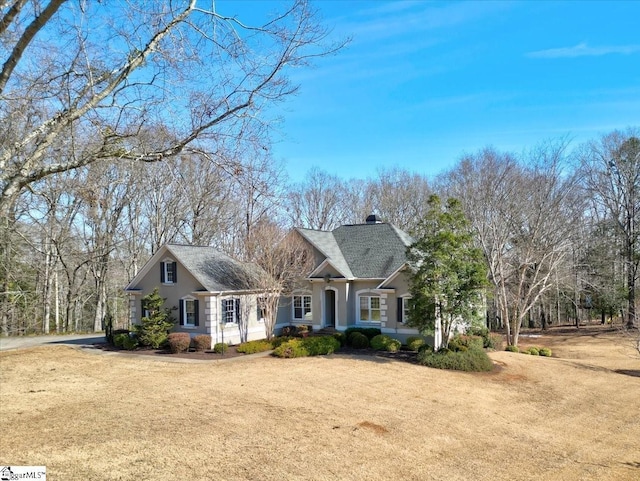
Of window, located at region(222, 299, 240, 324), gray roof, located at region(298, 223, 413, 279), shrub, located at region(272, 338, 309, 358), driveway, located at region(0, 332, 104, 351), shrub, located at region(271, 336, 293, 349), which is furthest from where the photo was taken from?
gray roof, located at region(298, 223, 413, 279)

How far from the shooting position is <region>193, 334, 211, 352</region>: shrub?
22766mm

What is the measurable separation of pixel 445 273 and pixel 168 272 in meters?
14.2

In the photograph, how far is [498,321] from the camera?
42969mm

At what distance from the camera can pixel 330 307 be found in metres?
28.3

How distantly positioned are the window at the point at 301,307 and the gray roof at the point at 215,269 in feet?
12.7

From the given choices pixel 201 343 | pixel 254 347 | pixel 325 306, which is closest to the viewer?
pixel 254 347

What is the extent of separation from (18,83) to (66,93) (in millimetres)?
1299

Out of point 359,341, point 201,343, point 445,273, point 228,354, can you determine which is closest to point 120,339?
point 201,343

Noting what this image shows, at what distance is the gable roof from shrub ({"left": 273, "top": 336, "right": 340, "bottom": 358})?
167 inches

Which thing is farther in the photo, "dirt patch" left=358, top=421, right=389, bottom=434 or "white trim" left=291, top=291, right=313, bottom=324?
"white trim" left=291, top=291, right=313, bottom=324

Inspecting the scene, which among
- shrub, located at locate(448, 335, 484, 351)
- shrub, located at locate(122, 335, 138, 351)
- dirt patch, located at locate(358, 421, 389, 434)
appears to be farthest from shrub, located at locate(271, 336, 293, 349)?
dirt patch, located at locate(358, 421, 389, 434)

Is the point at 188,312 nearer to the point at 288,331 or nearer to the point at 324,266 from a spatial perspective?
the point at 288,331

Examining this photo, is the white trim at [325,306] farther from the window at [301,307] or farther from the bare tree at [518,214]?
the bare tree at [518,214]

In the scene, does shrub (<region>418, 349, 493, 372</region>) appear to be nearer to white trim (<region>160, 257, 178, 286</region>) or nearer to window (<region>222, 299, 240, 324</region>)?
window (<region>222, 299, 240, 324</region>)
